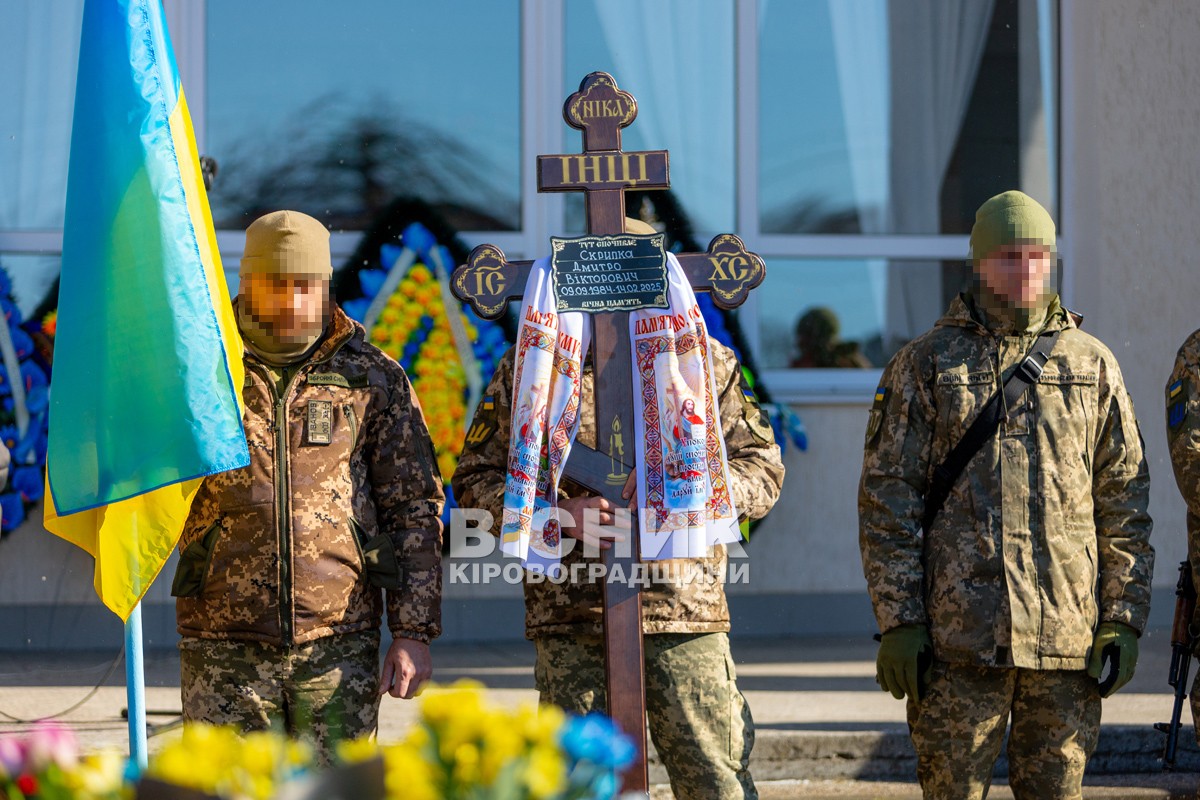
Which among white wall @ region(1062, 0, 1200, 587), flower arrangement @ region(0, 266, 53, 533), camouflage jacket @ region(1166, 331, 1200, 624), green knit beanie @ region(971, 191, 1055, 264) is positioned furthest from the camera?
white wall @ region(1062, 0, 1200, 587)

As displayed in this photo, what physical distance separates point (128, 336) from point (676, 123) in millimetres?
4921

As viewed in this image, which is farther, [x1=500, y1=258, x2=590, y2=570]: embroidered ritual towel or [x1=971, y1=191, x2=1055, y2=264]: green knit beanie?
[x1=971, y1=191, x2=1055, y2=264]: green knit beanie

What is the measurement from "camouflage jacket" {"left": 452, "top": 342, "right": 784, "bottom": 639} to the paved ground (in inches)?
71.8

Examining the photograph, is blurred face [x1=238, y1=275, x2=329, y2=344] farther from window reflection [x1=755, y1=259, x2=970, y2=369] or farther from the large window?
window reflection [x1=755, y1=259, x2=970, y2=369]

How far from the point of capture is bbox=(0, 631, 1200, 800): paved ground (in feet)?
17.3

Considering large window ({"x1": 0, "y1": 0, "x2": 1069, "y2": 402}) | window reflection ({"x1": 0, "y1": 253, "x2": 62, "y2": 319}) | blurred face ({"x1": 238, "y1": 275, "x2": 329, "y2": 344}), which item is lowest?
blurred face ({"x1": 238, "y1": 275, "x2": 329, "y2": 344})

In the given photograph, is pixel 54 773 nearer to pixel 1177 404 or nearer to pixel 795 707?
pixel 1177 404

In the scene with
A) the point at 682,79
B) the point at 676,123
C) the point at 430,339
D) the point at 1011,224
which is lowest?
the point at 430,339

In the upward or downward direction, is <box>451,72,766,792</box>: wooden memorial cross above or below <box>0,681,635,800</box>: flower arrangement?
above

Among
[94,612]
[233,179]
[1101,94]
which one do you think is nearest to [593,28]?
[233,179]

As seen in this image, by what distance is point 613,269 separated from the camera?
3.61 metres

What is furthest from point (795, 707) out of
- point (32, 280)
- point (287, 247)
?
point (32, 280)

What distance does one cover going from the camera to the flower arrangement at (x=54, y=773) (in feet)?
4.95

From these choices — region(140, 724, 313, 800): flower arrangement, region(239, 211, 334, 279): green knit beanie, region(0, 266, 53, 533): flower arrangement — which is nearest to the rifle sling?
region(239, 211, 334, 279): green knit beanie
